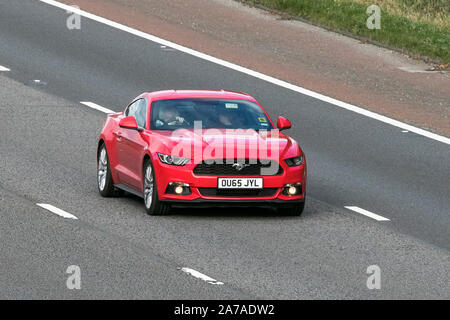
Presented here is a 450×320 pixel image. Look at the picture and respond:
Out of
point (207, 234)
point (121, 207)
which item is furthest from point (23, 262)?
point (121, 207)

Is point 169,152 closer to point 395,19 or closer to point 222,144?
point 222,144

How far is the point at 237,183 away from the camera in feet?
59.3

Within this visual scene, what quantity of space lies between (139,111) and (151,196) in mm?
1932

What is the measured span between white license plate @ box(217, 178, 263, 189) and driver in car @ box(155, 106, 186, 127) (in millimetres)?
1478

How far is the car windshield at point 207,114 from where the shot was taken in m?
19.2

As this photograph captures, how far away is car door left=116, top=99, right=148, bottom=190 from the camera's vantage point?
18938 millimetres

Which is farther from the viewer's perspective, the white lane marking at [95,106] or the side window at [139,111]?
the white lane marking at [95,106]

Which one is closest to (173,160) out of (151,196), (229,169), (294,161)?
(151,196)

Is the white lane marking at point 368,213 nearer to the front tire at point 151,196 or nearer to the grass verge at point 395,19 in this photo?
the front tire at point 151,196
